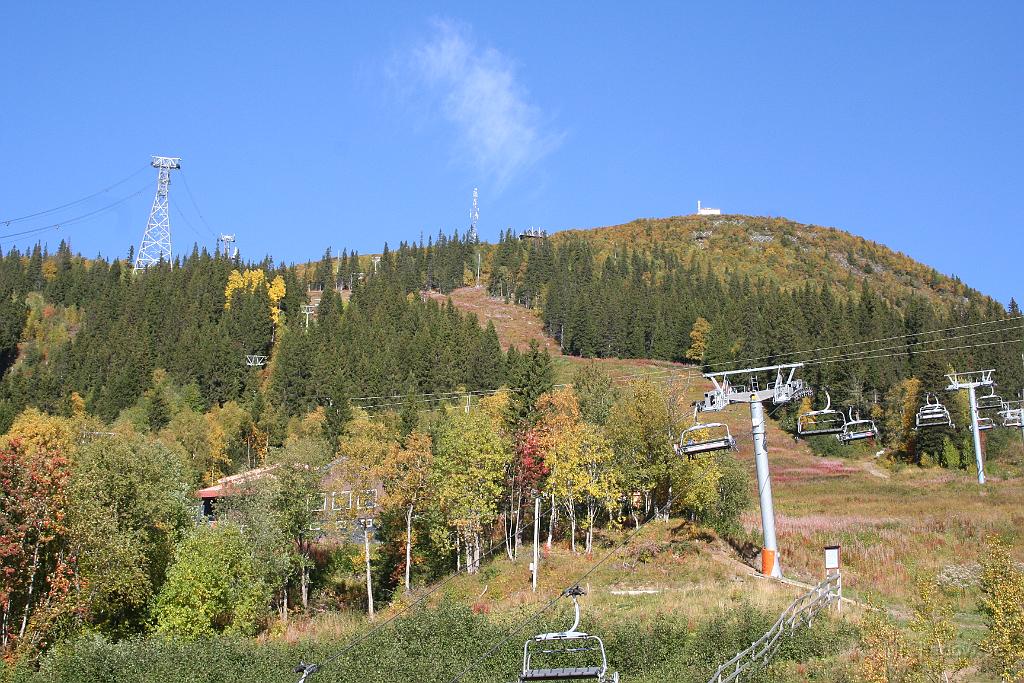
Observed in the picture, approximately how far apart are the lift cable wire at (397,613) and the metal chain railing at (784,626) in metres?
13.0

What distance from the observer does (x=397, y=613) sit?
44.2 m

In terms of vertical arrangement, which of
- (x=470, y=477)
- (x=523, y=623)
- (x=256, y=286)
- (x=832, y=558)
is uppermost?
(x=256, y=286)

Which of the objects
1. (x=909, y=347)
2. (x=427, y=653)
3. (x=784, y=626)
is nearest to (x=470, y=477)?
(x=427, y=653)

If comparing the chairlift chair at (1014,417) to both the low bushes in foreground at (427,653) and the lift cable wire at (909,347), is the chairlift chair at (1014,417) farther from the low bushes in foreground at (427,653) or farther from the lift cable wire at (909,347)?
Result: the lift cable wire at (909,347)

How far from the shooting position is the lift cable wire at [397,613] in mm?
33812

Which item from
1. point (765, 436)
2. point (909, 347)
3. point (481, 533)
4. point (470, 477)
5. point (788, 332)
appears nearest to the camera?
point (765, 436)

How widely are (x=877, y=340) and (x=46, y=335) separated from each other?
476 feet

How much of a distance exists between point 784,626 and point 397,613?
22.5 meters

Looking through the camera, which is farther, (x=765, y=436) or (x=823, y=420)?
(x=823, y=420)

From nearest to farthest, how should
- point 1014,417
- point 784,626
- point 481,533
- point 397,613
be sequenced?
point 784,626 < point 397,613 < point 481,533 < point 1014,417

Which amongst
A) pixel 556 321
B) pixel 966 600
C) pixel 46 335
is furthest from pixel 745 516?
pixel 46 335

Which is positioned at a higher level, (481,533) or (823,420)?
(823,420)

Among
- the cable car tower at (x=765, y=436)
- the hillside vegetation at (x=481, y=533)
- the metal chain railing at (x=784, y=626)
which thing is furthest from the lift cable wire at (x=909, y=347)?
the metal chain railing at (x=784, y=626)

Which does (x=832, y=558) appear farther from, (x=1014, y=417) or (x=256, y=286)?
(x=256, y=286)
